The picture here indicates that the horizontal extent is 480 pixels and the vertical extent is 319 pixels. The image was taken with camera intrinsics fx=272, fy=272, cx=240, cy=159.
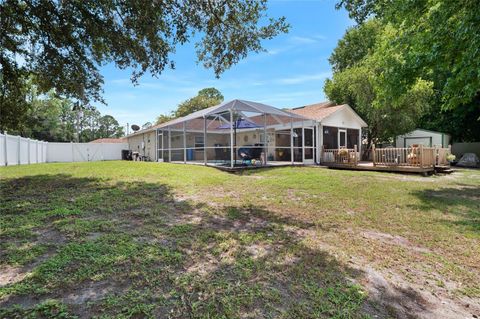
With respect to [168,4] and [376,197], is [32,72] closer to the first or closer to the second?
[168,4]

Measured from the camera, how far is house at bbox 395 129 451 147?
19.8 metres

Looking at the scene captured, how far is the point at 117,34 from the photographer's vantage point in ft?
23.8

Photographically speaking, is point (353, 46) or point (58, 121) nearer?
point (353, 46)

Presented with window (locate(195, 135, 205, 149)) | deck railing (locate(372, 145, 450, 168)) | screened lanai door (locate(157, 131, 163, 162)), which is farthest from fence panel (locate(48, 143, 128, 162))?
deck railing (locate(372, 145, 450, 168))

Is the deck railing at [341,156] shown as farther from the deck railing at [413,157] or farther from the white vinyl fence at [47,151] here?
the white vinyl fence at [47,151]

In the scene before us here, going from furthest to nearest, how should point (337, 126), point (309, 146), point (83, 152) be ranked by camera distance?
point (83, 152)
point (337, 126)
point (309, 146)

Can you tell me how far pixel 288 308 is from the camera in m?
2.28

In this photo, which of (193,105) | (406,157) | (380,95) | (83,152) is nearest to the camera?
(380,95)

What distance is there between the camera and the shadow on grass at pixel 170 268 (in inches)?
87.5

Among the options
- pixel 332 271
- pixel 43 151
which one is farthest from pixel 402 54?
pixel 43 151

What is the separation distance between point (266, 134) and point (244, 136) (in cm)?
509

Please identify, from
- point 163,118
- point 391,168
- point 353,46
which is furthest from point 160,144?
point 163,118

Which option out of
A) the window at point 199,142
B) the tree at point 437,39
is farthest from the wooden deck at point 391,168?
the window at point 199,142

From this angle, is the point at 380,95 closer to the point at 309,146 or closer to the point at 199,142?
the point at 309,146
